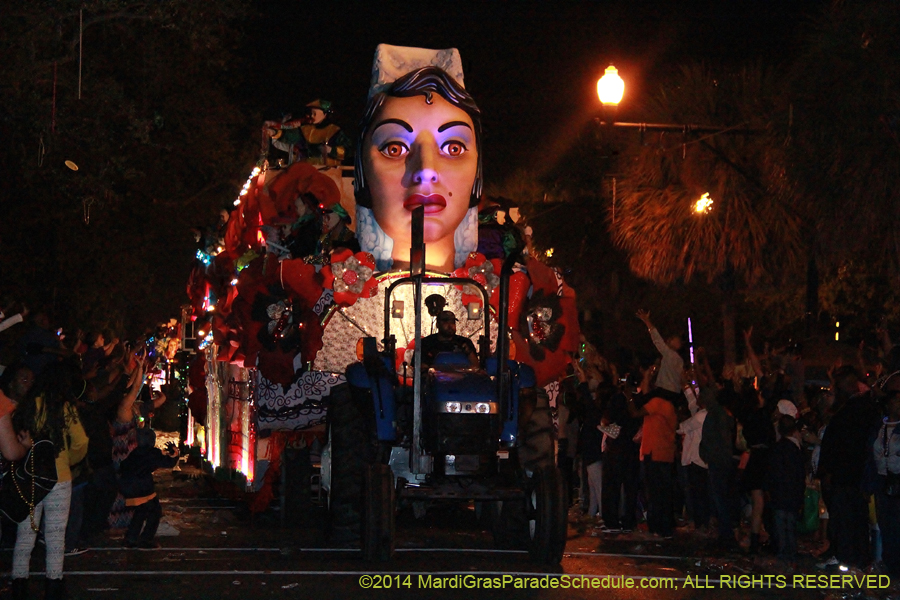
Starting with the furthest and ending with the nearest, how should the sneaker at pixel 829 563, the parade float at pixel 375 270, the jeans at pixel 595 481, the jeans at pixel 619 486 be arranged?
1. the jeans at pixel 595 481
2. the jeans at pixel 619 486
3. the parade float at pixel 375 270
4. the sneaker at pixel 829 563

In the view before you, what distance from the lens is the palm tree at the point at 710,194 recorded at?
69.5 ft

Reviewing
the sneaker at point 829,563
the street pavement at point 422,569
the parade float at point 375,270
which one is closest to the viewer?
the street pavement at point 422,569

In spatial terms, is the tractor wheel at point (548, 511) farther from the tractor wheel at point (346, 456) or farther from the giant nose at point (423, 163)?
the giant nose at point (423, 163)

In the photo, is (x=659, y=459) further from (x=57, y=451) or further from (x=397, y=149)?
(x=57, y=451)

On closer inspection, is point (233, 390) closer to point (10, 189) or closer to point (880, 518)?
point (10, 189)

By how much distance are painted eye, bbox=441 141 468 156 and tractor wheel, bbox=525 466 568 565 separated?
14.8ft

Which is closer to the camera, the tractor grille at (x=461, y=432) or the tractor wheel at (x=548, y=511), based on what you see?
the tractor grille at (x=461, y=432)

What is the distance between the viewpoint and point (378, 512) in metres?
10.2

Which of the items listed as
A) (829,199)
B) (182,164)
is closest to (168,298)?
(182,164)

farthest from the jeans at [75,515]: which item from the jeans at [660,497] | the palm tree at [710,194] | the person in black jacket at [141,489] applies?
the palm tree at [710,194]

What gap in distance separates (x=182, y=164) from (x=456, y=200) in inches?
678

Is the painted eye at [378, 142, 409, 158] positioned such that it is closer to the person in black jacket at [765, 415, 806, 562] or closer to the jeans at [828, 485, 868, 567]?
the person in black jacket at [765, 415, 806, 562]

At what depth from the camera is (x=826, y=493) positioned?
444 inches

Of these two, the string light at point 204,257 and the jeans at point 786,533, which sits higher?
the string light at point 204,257
